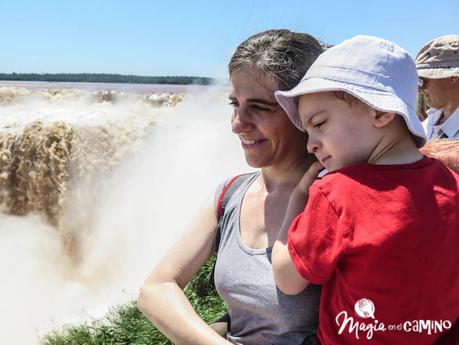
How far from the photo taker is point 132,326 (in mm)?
4098

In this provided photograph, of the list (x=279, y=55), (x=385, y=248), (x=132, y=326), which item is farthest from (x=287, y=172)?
(x=132, y=326)

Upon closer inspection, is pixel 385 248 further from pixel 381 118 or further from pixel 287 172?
pixel 287 172

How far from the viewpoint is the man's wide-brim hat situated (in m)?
3.16

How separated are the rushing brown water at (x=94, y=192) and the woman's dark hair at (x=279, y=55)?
4.82 meters

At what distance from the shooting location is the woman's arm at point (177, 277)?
165cm

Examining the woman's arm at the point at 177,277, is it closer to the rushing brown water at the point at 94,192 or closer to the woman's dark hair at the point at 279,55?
the woman's dark hair at the point at 279,55

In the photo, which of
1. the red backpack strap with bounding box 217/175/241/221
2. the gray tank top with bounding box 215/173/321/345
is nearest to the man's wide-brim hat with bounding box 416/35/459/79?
the red backpack strap with bounding box 217/175/241/221

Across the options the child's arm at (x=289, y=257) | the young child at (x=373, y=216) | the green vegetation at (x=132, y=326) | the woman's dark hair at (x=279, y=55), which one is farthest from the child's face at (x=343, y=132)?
the green vegetation at (x=132, y=326)

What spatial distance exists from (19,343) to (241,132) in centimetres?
553

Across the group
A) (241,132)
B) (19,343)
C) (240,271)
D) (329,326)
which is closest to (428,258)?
(329,326)

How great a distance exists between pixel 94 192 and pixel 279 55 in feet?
21.8

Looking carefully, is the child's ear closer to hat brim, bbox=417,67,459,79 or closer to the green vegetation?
hat brim, bbox=417,67,459,79

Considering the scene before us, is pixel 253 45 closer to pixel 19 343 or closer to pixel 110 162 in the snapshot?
pixel 19 343

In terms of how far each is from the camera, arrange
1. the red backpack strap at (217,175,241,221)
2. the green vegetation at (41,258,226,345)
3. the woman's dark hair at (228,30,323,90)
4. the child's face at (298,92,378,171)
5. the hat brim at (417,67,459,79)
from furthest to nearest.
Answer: the green vegetation at (41,258,226,345) → the hat brim at (417,67,459,79) → the red backpack strap at (217,175,241,221) → the woman's dark hair at (228,30,323,90) → the child's face at (298,92,378,171)
